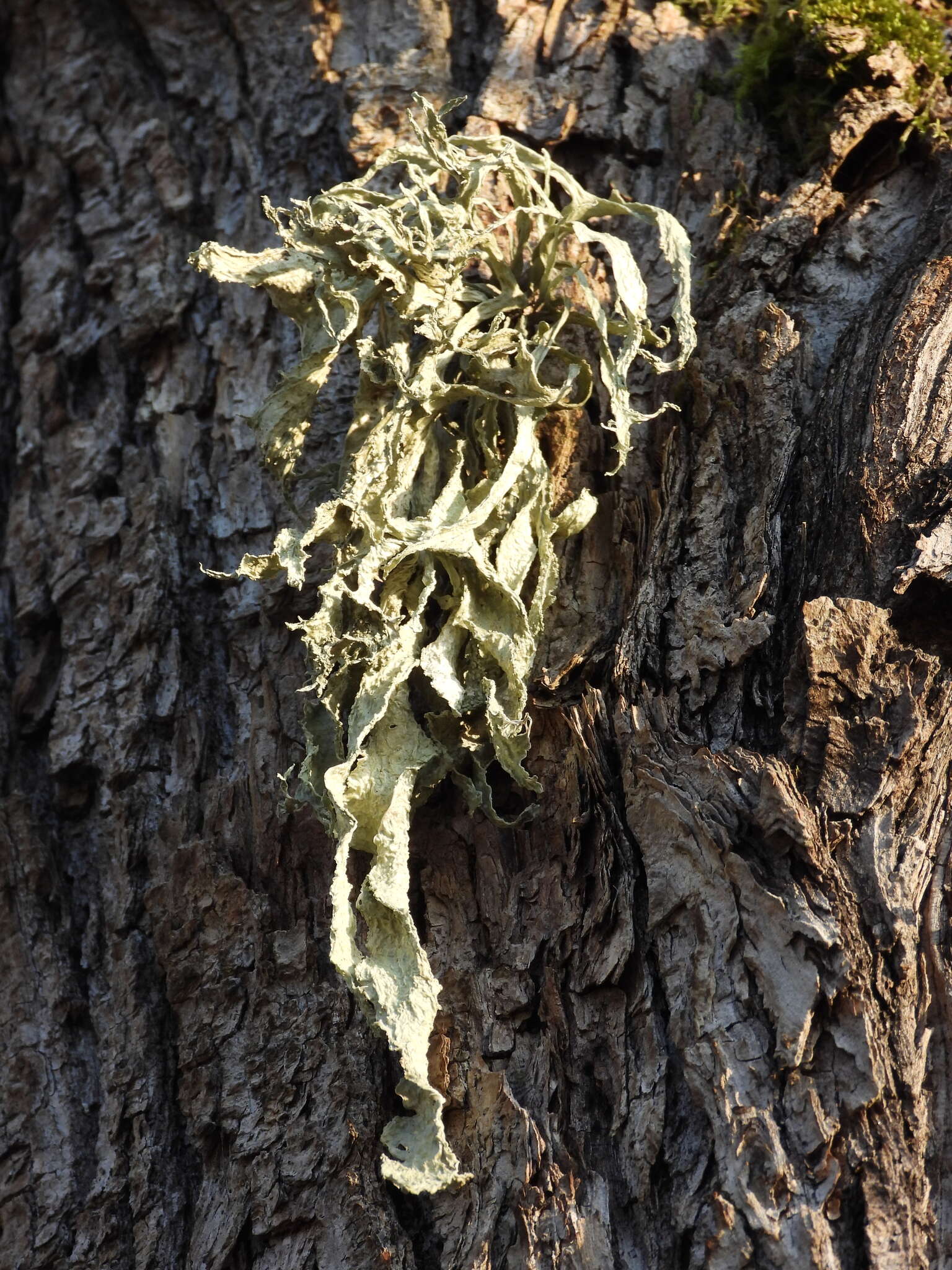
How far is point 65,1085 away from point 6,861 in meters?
0.47

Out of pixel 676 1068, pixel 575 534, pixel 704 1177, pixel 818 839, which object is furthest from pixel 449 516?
pixel 704 1177

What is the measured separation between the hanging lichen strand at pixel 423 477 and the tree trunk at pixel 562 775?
0.15 meters

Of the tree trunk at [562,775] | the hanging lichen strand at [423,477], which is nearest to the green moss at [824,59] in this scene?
the tree trunk at [562,775]

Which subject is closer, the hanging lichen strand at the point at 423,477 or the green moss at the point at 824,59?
the hanging lichen strand at the point at 423,477

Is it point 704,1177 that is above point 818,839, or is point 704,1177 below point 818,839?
below

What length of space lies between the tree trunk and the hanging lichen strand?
0.15 meters

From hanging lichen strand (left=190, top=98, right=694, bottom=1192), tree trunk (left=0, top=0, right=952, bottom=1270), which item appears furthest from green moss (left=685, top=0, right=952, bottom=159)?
hanging lichen strand (left=190, top=98, right=694, bottom=1192)

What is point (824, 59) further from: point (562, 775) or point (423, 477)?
point (562, 775)

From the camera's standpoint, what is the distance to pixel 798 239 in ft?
8.27

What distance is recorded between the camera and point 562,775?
6.62 ft

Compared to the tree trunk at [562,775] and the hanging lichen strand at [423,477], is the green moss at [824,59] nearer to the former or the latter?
the tree trunk at [562,775]

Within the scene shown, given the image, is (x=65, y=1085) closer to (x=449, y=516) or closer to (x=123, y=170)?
(x=449, y=516)

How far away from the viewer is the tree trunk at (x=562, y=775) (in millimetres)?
1705

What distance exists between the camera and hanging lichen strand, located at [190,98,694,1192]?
1872 millimetres
